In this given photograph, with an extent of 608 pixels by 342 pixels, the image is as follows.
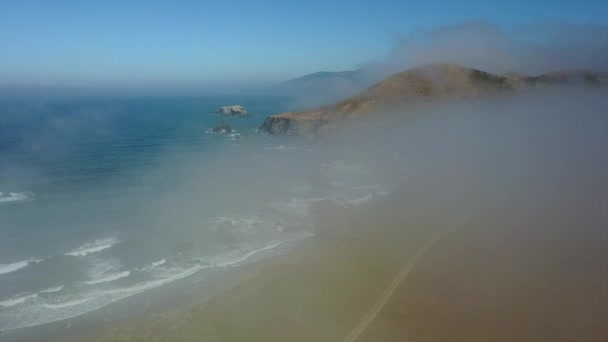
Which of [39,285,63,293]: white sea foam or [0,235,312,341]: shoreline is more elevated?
[39,285,63,293]: white sea foam

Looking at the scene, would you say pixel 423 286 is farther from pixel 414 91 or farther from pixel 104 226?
pixel 414 91

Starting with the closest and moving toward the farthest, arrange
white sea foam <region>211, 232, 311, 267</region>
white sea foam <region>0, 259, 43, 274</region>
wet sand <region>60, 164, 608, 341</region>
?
1. wet sand <region>60, 164, 608, 341</region>
2. white sea foam <region>0, 259, 43, 274</region>
3. white sea foam <region>211, 232, 311, 267</region>

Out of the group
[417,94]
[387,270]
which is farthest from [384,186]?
[417,94]

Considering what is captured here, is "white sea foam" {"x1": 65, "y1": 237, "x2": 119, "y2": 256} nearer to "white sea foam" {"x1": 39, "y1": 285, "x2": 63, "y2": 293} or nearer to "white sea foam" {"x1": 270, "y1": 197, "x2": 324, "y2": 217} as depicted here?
"white sea foam" {"x1": 39, "y1": 285, "x2": 63, "y2": 293}

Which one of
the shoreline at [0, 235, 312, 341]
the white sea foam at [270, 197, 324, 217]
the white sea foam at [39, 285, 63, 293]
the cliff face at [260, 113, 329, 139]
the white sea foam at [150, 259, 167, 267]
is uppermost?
the cliff face at [260, 113, 329, 139]

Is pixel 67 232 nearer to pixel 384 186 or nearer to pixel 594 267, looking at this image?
pixel 384 186

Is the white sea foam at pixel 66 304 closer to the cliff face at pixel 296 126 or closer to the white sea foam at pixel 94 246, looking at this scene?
the white sea foam at pixel 94 246

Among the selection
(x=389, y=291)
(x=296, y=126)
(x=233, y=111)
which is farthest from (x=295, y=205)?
(x=233, y=111)

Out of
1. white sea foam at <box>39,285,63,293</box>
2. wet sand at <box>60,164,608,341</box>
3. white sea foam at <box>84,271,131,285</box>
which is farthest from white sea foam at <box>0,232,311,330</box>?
wet sand at <box>60,164,608,341</box>
